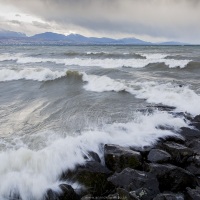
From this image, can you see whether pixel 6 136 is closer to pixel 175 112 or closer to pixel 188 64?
pixel 175 112

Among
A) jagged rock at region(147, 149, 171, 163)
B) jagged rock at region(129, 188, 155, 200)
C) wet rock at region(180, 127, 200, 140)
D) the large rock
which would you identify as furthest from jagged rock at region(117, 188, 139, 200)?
wet rock at region(180, 127, 200, 140)

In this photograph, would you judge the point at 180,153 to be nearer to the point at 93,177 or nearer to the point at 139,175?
the point at 139,175

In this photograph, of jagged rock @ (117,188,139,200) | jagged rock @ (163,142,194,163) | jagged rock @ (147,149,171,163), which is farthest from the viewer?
jagged rock @ (163,142,194,163)

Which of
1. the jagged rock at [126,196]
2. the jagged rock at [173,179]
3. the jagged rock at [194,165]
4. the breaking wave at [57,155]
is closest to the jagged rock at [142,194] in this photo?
the jagged rock at [126,196]

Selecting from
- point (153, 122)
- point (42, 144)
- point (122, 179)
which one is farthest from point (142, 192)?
point (153, 122)

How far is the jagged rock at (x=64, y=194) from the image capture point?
4.72 meters

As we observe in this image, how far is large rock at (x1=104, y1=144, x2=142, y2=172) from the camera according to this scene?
5617 mm

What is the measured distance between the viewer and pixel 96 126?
8.26 metres

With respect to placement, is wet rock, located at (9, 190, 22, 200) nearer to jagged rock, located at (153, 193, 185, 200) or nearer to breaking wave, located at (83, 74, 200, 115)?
jagged rock, located at (153, 193, 185, 200)

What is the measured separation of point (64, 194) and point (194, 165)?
8.94 feet

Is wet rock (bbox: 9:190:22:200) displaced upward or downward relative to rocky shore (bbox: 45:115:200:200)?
downward

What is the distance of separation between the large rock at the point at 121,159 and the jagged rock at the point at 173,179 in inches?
19.5

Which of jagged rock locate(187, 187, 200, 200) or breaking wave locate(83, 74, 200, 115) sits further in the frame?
breaking wave locate(83, 74, 200, 115)

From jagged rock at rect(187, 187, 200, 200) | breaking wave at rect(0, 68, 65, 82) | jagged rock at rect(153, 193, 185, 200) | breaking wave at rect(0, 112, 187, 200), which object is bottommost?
breaking wave at rect(0, 68, 65, 82)
